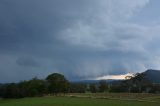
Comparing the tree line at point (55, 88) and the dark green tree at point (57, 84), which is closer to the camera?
the tree line at point (55, 88)

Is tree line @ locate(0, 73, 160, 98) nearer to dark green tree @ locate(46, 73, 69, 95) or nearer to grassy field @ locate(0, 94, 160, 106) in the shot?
dark green tree @ locate(46, 73, 69, 95)

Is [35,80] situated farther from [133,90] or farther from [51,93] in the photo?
[133,90]

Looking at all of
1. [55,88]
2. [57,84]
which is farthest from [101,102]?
[55,88]

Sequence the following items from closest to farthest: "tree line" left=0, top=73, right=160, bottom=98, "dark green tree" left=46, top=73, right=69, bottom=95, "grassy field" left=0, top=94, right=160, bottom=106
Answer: "grassy field" left=0, top=94, right=160, bottom=106, "tree line" left=0, top=73, right=160, bottom=98, "dark green tree" left=46, top=73, right=69, bottom=95

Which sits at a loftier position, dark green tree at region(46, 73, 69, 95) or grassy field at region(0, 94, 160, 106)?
dark green tree at region(46, 73, 69, 95)

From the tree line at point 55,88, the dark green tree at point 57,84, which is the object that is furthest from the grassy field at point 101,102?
the dark green tree at point 57,84

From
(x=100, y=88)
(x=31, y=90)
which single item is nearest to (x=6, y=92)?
(x=31, y=90)

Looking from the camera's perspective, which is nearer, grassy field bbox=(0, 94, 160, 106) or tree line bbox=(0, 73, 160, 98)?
grassy field bbox=(0, 94, 160, 106)

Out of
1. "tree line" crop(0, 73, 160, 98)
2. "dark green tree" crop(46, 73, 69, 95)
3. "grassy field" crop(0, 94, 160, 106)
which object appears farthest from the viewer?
"dark green tree" crop(46, 73, 69, 95)

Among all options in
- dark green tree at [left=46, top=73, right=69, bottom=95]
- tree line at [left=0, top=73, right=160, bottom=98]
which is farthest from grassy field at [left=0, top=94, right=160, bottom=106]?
dark green tree at [left=46, top=73, right=69, bottom=95]

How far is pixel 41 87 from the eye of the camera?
142m

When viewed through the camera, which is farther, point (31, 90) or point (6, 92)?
point (6, 92)

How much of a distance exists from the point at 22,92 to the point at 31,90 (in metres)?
4.82

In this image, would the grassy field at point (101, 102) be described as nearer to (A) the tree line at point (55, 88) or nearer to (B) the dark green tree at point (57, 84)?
(A) the tree line at point (55, 88)
